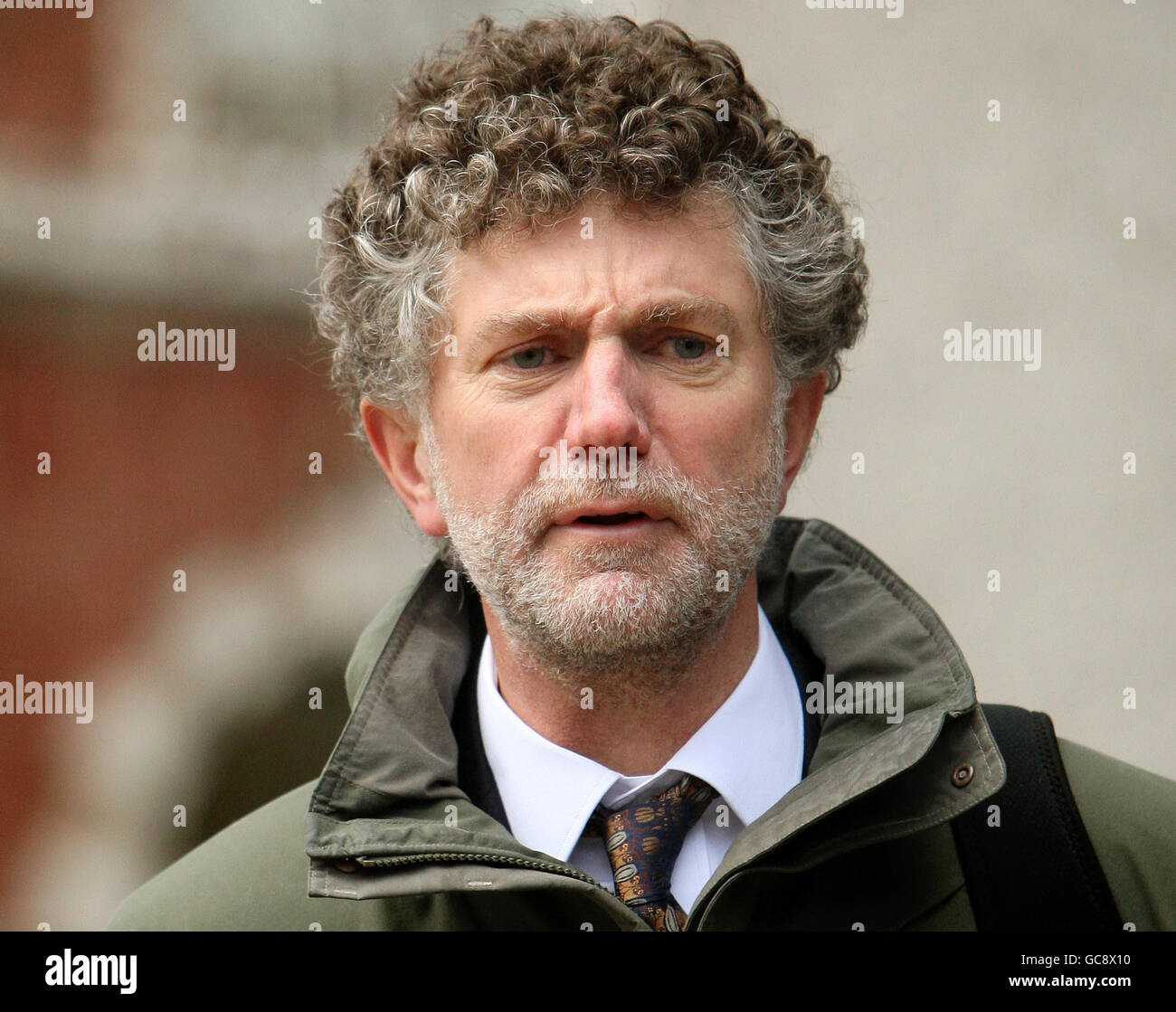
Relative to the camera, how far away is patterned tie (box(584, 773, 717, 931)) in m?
2.09

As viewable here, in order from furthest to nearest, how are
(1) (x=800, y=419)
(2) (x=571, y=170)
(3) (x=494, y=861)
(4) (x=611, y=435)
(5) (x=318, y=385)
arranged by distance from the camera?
Answer: (5) (x=318, y=385)
(1) (x=800, y=419)
(2) (x=571, y=170)
(4) (x=611, y=435)
(3) (x=494, y=861)

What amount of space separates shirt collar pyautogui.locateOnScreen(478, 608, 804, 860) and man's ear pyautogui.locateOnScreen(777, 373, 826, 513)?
405mm

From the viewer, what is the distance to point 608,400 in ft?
7.06

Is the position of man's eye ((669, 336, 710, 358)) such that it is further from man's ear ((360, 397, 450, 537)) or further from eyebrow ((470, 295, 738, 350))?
man's ear ((360, 397, 450, 537))

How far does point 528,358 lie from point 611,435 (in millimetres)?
244

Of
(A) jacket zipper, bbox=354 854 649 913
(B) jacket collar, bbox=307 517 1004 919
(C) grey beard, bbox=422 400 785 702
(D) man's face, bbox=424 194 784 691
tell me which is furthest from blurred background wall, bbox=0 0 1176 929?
(A) jacket zipper, bbox=354 854 649 913

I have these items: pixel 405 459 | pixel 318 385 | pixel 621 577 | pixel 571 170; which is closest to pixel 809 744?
pixel 621 577

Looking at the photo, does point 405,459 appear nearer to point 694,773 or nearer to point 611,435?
point 611,435

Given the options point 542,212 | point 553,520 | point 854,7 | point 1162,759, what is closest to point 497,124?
point 542,212

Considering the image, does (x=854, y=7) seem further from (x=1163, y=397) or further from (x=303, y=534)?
(x=303, y=534)

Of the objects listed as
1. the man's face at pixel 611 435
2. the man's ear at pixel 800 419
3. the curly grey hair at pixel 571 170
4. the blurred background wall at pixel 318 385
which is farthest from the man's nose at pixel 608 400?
the blurred background wall at pixel 318 385

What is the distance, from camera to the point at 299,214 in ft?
18.8

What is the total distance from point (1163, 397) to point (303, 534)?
135 inches

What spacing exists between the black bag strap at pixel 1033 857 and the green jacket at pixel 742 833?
0.14 feet
